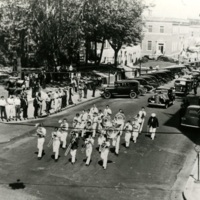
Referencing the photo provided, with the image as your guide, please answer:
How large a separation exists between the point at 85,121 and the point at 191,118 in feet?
23.3

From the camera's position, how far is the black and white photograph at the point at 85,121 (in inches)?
609

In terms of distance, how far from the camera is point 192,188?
15.2 meters

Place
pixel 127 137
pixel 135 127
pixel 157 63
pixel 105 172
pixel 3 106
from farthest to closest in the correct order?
pixel 157 63 → pixel 3 106 → pixel 135 127 → pixel 127 137 → pixel 105 172

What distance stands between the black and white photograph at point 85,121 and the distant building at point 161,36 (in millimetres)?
24022

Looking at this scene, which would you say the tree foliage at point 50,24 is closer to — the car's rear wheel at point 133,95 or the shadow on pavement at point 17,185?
the car's rear wheel at point 133,95

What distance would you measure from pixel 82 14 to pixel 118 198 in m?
25.1

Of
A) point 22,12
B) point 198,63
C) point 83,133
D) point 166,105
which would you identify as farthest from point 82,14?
point 198,63

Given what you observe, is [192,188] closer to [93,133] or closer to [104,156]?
[104,156]

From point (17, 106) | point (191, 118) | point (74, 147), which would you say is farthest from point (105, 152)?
point (17, 106)

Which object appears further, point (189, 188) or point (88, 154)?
point (88, 154)

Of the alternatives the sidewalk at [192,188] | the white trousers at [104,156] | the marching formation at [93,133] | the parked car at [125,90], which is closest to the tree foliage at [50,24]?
the parked car at [125,90]

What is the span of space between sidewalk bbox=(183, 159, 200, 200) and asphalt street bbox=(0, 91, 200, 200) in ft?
1.05

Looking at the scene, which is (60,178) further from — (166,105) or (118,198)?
(166,105)

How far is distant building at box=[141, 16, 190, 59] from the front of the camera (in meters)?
78.0
